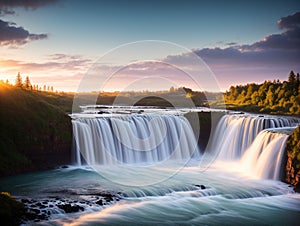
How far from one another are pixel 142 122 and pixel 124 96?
56.7 meters

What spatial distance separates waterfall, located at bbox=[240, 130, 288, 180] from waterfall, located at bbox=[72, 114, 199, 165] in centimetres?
739

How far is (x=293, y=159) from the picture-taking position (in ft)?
73.3

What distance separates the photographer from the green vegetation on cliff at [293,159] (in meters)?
22.1

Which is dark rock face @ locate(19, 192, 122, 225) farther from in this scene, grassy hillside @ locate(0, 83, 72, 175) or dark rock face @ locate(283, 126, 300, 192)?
dark rock face @ locate(283, 126, 300, 192)

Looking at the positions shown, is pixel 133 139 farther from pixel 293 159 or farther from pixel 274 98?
pixel 274 98

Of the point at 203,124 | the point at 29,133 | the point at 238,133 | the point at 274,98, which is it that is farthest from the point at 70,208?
the point at 274,98

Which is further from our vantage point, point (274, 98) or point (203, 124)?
point (274, 98)

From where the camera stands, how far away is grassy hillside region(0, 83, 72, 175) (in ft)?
82.2

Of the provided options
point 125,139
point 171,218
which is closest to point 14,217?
point 171,218

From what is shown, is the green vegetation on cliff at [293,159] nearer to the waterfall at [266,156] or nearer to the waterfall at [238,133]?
the waterfall at [266,156]

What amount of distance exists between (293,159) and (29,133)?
67.8 ft

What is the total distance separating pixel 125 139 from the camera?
31500mm

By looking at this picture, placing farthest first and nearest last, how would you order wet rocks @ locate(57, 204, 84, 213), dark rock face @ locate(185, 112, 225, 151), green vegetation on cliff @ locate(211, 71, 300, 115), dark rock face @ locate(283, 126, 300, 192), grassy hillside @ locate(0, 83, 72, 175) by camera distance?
green vegetation on cliff @ locate(211, 71, 300, 115) < dark rock face @ locate(185, 112, 225, 151) < grassy hillside @ locate(0, 83, 72, 175) < dark rock face @ locate(283, 126, 300, 192) < wet rocks @ locate(57, 204, 84, 213)

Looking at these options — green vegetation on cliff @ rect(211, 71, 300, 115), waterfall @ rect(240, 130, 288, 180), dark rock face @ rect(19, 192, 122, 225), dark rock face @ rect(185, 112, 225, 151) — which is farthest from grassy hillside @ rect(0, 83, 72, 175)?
green vegetation on cliff @ rect(211, 71, 300, 115)
